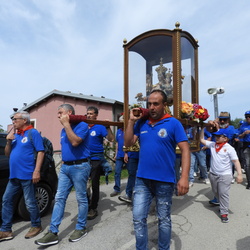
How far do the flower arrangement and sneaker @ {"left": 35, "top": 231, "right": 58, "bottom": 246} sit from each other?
9.05 feet

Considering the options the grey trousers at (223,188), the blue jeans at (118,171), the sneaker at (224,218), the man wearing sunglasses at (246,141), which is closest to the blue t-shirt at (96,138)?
the blue jeans at (118,171)

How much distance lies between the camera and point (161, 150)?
8.14 ft

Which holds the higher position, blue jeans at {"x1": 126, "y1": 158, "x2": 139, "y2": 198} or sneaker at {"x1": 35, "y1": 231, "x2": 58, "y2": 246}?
blue jeans at {"x1": 126, "y1": 158, "x2": 139, "y2": 198}

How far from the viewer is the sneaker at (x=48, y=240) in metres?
3.00

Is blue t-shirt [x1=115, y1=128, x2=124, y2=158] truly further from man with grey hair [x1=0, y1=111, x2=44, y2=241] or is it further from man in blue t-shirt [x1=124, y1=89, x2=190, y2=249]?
man in blue t-shirt [x1=124, y1=89, x2=190, y2=249]

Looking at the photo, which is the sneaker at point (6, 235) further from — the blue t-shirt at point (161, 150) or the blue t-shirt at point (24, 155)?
the blue t-shirt at point (161, 150)

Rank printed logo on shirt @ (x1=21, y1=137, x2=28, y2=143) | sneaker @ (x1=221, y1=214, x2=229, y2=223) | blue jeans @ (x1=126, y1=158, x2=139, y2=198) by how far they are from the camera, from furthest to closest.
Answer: blue jeans @ (x1=126, y1=158, x2=139, y2=198)
sneaker @ (x1=221, y1=214, x2=229, y2=223)
printed logo on shirt @ (x1=21, y1=137, x2=28, y2=143)

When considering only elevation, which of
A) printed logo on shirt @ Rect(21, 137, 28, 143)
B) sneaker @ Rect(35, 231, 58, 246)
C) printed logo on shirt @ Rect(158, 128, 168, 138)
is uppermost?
printed logo on shirt @ Rect(158, 128, 168, 138)

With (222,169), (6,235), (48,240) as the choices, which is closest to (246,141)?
(222,169)

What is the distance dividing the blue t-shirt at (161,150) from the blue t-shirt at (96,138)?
1811mm

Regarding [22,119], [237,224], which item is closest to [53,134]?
[22,119]

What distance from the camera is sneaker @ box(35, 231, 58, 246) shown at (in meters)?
3.00

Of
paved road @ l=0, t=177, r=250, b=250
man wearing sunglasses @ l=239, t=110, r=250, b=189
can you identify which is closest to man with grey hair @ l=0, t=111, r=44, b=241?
paved road @ l=0, t=177, r=250, b=250

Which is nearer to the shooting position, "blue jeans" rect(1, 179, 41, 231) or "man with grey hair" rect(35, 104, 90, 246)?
"man with grey hair" rect(35, 104, 90, 246)
